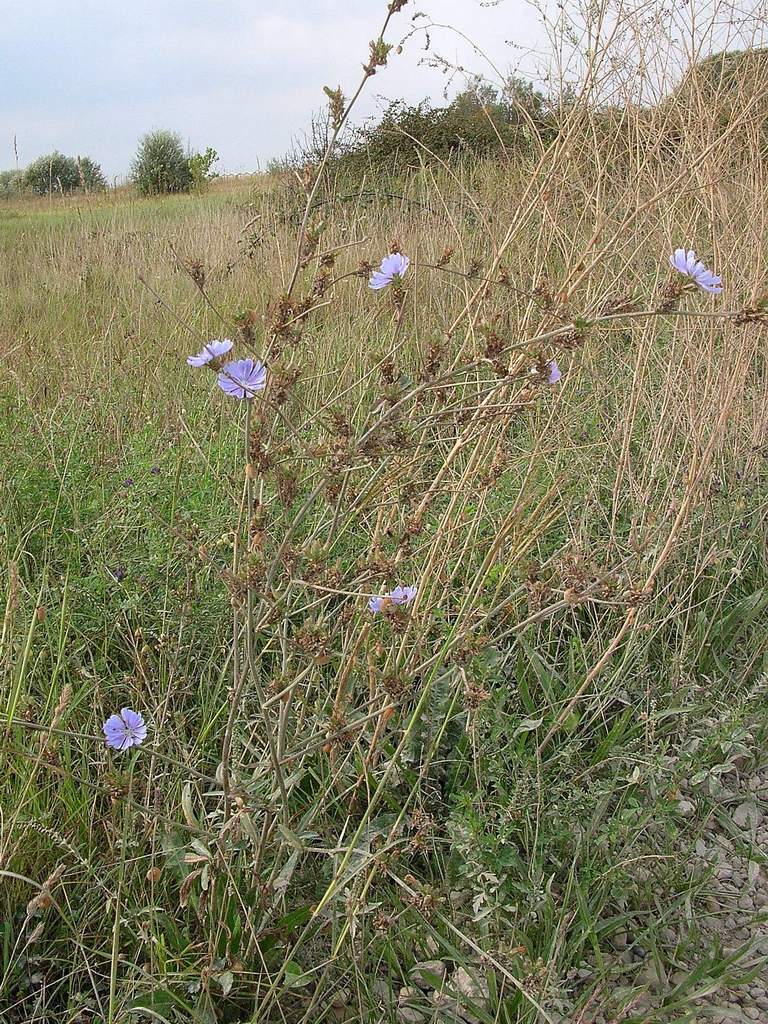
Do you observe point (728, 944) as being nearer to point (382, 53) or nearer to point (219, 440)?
point (382, 53)

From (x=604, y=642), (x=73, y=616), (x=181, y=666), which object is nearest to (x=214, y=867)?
(x=181, y=666)

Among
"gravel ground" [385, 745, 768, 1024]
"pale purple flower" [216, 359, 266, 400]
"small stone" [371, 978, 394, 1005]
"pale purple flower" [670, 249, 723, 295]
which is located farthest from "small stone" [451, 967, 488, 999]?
"pale purple flower" [670, 249, 723, 295]

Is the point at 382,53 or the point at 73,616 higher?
the point at 382,53

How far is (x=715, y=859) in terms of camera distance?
160 centimetres

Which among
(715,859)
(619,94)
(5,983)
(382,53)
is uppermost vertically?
(619,94)

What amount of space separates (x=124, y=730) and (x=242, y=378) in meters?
0.52

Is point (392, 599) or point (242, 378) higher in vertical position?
point (242, 378)

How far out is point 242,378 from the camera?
1030mm

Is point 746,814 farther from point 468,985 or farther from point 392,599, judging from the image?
point 392,599

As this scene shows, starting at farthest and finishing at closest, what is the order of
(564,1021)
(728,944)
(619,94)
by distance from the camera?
(619,94) < (728,944) < (564,1021)

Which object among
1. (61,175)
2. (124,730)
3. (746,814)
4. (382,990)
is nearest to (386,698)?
(124,730)

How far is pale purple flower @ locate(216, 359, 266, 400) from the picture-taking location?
3.32 ft

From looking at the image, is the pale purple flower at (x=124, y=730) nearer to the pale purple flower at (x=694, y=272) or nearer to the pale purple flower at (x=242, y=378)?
the pale purple flower at (x=242, y=378)

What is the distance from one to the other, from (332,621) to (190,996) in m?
0.86
